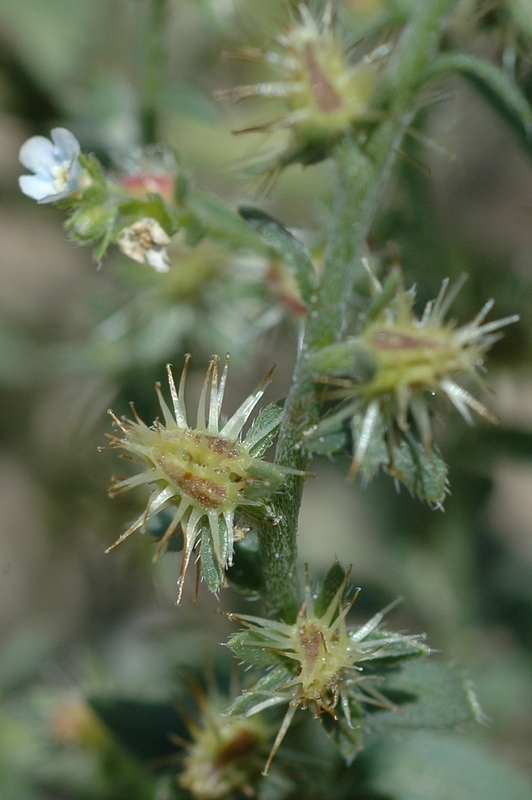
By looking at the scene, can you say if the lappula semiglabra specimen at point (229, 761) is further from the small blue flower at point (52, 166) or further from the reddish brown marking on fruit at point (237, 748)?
the small blue flower at point (52, 166)

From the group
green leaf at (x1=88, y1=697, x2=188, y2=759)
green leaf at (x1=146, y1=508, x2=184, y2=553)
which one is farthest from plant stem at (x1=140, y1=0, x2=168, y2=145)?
green leaf at (x1=88, y1=697, x2=188, y2=759)

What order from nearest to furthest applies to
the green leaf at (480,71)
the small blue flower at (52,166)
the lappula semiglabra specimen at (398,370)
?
the lappula semiglabra specimen at (398,370) → the green leaf at (480,71) → the small blue flower at (52,166)

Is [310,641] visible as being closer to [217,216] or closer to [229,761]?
[229,761]

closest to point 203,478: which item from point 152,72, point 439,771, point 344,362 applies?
point 344,362

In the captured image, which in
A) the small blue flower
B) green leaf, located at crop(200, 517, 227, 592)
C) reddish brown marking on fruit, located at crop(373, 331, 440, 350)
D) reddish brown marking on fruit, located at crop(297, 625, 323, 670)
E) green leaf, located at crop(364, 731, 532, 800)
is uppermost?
the small blue flower

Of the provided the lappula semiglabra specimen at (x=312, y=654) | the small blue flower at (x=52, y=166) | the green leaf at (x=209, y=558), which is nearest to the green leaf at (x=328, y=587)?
the lappula semiglabra specimen at (x=312, y=654)

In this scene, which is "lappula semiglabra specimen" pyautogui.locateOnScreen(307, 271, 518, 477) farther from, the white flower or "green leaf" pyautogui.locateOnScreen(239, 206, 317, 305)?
the white flower

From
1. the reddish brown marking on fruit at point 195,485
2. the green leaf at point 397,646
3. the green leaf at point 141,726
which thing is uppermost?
the reddish brown marking on fruit at point 195,485
